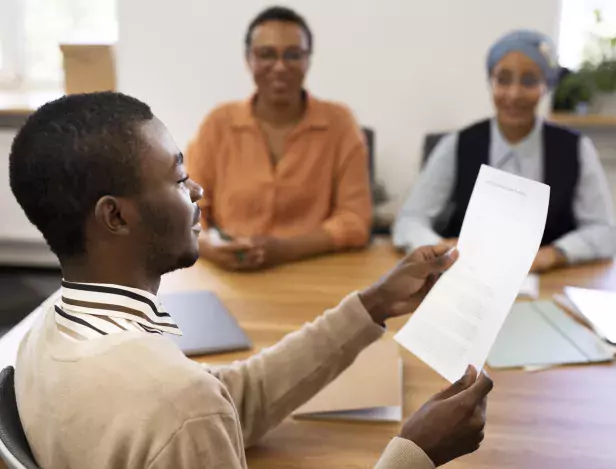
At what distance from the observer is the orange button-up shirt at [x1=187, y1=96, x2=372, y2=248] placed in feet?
6.76

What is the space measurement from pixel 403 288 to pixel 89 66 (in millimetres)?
2301

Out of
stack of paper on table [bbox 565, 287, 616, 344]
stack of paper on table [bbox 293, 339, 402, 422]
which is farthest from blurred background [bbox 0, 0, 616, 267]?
stack of paper on table [bbox 293, 339, 402, 422]

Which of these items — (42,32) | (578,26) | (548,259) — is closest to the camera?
(548,259)

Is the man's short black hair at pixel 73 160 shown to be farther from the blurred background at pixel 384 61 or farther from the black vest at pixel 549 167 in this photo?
the blurred background at pixel 384 61

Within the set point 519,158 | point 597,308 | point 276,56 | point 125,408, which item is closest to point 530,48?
point 519,158

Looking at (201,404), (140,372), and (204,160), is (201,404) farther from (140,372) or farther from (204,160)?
(204,160)

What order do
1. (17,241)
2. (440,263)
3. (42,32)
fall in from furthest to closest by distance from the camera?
(17,241), (42,32), (440,263)

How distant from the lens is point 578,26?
3020 millimetres

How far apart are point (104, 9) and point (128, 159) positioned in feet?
10.2

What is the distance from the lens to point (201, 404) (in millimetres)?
616

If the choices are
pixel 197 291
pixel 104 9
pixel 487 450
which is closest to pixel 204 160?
pixel 197 291

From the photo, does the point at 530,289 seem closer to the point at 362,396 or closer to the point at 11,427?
the point at 362,396

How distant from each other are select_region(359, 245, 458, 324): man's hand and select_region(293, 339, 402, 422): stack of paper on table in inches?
3.9

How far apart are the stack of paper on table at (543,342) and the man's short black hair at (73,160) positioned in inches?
30.8
